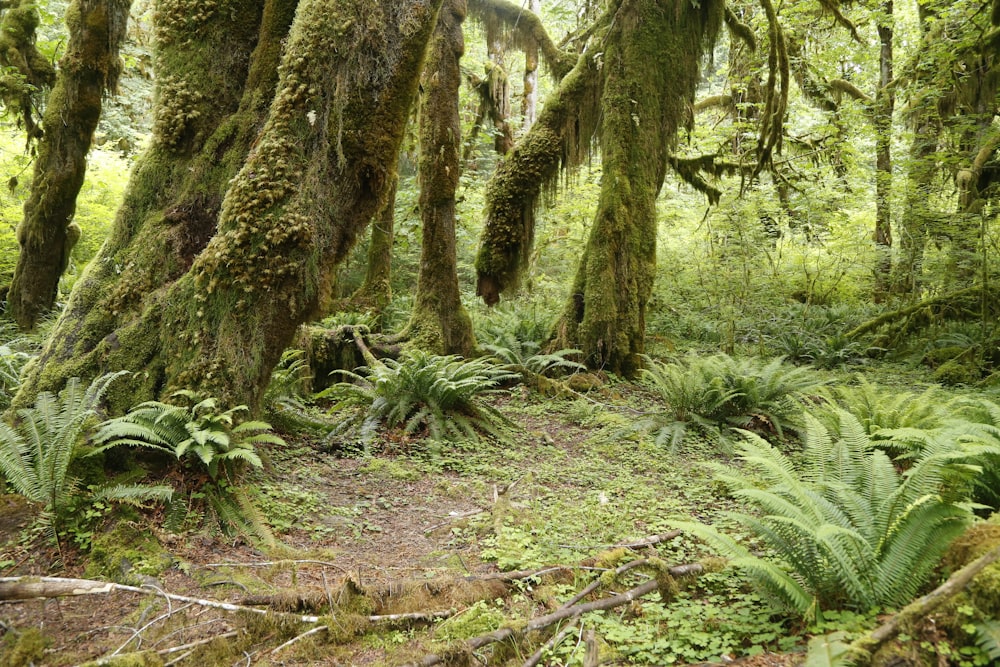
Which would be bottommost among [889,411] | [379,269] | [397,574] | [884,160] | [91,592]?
[397,574]

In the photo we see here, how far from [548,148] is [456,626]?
8249 millimetres

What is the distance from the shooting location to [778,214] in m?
12.4

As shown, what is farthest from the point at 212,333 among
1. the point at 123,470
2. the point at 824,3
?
the point at 824,3

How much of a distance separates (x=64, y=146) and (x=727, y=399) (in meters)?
9.73

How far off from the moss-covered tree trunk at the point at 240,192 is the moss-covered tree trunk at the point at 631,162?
4.63 meters

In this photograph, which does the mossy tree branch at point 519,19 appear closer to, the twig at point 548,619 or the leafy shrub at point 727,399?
the leafy shrub at point 727,399

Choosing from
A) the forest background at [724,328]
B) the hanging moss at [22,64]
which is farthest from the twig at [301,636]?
the hanging moss at [22,64]

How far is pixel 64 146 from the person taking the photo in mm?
8391

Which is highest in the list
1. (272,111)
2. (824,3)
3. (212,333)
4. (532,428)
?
(824,3)

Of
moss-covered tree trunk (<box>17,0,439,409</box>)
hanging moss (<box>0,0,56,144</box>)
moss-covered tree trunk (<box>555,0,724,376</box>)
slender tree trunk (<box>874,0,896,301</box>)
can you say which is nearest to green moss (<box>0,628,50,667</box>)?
moss-covered tree trunk (<box>17,0,439,409</box>)

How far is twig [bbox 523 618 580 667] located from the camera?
2.27m

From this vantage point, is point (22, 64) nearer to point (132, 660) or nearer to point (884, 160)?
point (132, 660)

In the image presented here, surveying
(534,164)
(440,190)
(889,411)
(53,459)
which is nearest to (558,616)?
(53,459)

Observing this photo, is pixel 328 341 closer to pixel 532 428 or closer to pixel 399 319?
pixel 399 319
